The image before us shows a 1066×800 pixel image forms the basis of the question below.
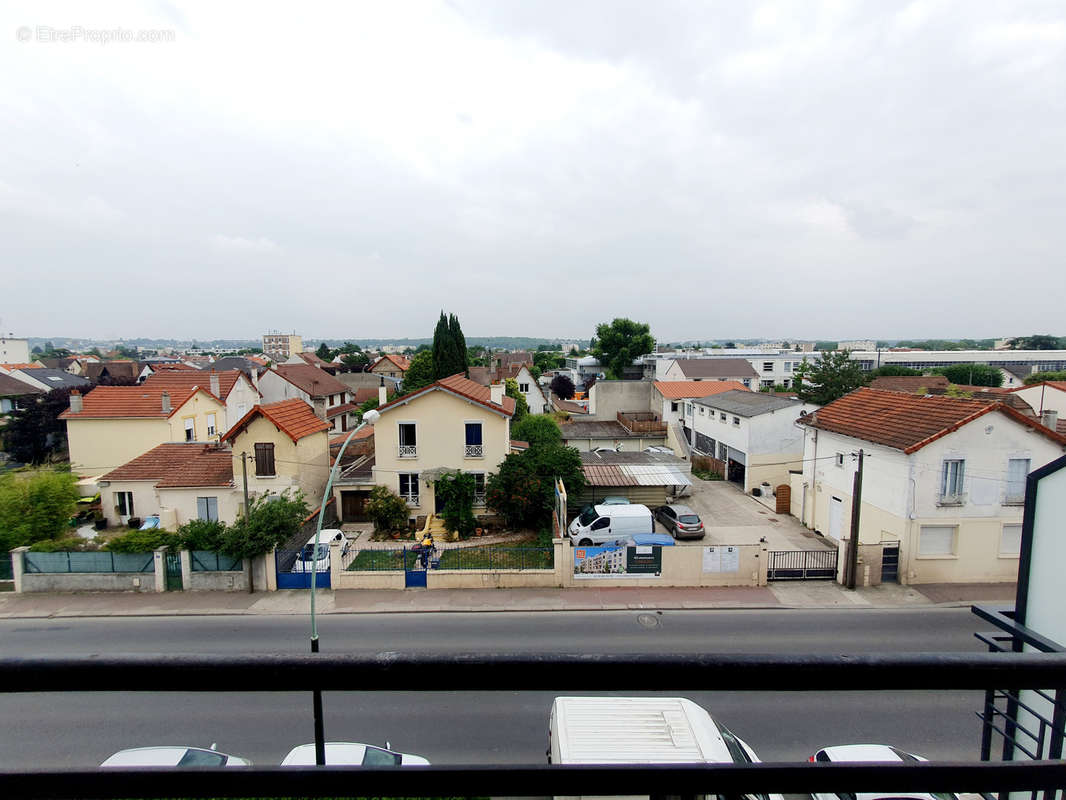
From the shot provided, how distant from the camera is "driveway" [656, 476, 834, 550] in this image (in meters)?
21.9

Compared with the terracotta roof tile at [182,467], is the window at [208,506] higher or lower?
lower

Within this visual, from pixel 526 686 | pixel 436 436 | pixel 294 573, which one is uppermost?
pixel 526 686

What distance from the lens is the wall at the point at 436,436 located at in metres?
24.2

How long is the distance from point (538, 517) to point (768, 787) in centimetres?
2130

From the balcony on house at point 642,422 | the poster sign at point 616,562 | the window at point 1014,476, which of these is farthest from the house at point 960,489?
the balcony on house at point 642,422

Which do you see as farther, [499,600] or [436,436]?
[436,436]

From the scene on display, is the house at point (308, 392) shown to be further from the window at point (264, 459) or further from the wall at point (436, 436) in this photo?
the wall at point (436, 436)

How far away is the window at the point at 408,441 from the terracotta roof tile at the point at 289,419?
427cm

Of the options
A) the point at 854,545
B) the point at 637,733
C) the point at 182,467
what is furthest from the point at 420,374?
the point at 637,733

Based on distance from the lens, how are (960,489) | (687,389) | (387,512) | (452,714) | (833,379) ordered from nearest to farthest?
(452,714), (960,489), (387,512), (833,379), (687,389)

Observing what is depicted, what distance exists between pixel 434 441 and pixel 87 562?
12.4 meters

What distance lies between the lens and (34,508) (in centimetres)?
1938

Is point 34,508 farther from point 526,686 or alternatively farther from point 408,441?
point 526,686

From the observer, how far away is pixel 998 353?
317 feet
